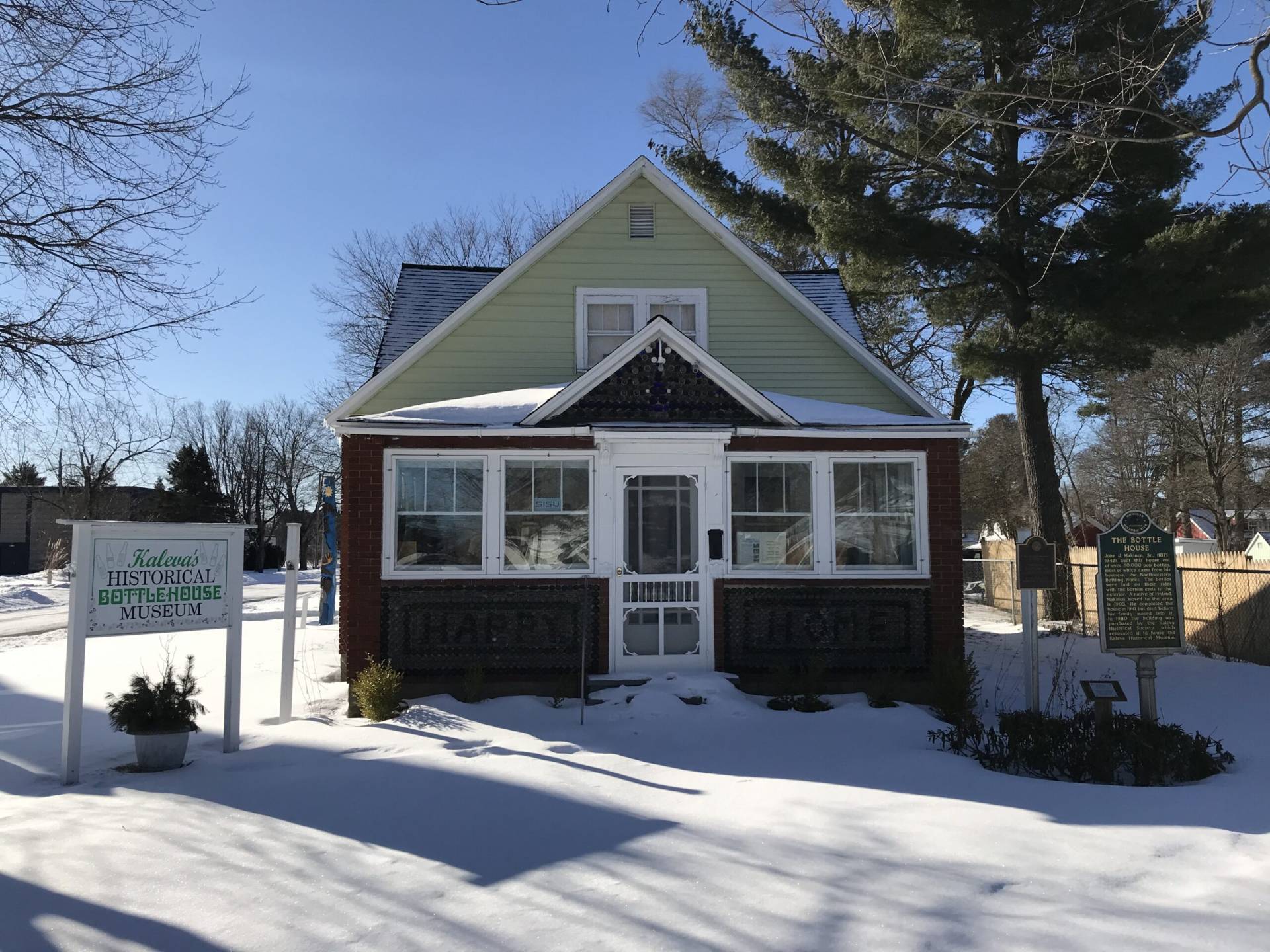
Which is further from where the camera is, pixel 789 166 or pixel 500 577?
pixel 789 166

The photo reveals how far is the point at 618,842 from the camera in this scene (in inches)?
209

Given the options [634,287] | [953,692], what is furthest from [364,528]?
[953,692]

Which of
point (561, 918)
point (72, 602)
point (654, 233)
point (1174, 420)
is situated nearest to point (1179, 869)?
point (561, 918)

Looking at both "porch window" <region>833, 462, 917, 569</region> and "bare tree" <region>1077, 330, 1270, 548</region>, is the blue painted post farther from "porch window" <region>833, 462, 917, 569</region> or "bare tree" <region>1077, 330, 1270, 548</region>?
"bare tree" <region>1077, 330, 1270, 548</region>

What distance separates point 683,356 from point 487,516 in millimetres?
2834

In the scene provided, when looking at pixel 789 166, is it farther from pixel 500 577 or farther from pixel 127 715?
pixel 127 715

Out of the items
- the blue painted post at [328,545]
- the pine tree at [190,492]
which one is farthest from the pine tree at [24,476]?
the blue painted post at [328,545]

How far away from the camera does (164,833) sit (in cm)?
543

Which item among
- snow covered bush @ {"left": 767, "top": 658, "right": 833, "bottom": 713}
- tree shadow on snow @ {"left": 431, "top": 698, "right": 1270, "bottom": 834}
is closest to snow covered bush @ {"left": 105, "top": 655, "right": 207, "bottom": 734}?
tree shadow on snow @ {"left": 431, "top": 698, "right": 1270, "bottom": 834}

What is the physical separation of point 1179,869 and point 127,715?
7290 millimetres

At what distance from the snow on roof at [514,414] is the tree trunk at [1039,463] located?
5.87 meters

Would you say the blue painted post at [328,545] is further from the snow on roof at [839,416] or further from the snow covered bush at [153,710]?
the snow on roof at [839,416]

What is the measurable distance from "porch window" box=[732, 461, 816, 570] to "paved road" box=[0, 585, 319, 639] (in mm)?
11361

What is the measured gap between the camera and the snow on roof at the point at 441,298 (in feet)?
41.2
